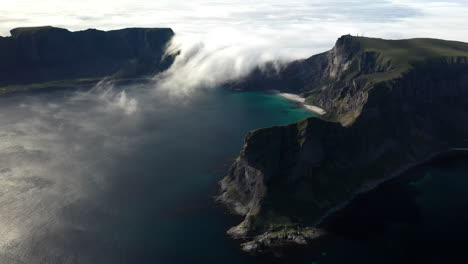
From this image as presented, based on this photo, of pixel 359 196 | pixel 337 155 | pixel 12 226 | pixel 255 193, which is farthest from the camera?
pixel 337 155

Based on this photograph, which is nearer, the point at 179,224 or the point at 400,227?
the point at 400,227

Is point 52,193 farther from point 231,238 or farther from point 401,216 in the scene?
point 401,216

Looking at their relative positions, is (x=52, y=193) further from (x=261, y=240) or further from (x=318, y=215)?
(x=318, y=215)

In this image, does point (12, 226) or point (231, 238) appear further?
point (12, 226)

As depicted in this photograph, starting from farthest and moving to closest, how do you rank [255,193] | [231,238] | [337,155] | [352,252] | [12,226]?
[337,155], [255,193], [12,226], [231,238], [352,252]

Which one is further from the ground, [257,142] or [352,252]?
[257,142]

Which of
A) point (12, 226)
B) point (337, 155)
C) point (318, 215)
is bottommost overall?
point (12, 226)

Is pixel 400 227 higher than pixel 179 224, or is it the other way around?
pixel 400 227

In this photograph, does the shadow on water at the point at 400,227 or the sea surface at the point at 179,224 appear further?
the sea surface at the point at 179,224

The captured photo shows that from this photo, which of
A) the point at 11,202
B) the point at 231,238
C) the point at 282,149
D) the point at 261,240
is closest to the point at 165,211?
the point at 231,238

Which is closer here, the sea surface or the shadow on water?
the shadow on water
